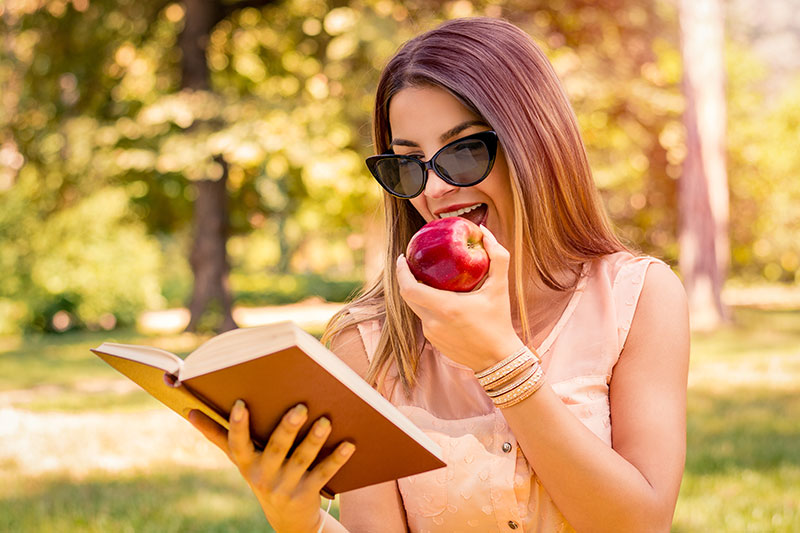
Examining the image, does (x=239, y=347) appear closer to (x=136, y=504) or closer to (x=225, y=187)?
(x=136, y=504)

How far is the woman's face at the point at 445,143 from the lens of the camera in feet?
6.76

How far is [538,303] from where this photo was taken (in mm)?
2230

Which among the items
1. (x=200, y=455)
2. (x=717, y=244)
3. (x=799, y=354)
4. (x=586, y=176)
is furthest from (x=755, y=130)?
(x=586, y=176)

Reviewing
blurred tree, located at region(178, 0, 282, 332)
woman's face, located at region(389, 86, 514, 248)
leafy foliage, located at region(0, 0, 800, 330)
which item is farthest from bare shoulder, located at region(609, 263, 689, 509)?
blurred tree, located at region(178, 0, 282, 332)

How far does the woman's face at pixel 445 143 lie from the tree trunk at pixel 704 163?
13208mm

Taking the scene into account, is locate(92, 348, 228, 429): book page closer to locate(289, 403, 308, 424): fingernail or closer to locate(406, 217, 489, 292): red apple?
locate(289, 403, 308, 424): fingernail

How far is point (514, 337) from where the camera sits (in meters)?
1.69

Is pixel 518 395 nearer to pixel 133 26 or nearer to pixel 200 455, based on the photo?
pixel 200 455

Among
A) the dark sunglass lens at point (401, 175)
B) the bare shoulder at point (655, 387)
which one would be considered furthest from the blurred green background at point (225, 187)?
the bare shoulder at point (655, 387)

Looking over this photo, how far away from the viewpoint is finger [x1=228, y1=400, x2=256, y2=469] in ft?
4.94

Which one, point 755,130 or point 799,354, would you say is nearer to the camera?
point 799,354

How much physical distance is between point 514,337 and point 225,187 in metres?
14.3

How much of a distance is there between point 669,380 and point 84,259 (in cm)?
1991

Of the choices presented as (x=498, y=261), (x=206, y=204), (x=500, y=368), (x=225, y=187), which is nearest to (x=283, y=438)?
(x=500, y=368)
